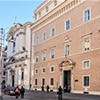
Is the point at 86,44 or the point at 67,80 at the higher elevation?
the point at 86,44

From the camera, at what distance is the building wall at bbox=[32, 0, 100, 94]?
121ft

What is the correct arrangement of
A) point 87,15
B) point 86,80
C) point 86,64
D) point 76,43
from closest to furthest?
1. point 86,80
2. point 86,64
3. point 87,15
4. point 76,43

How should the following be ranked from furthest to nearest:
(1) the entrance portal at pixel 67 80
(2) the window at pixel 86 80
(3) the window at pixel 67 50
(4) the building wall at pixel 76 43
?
(1) the entrance portal at pixel 67 80
(3) the window at pixel 67 50
(2) the window at pixel 86 80
(4) the building wall at pixel 76 43

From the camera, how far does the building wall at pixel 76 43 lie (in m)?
36.8

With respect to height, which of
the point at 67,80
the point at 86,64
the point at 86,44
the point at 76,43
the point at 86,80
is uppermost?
the point at 76,43

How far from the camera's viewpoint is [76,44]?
41.6m

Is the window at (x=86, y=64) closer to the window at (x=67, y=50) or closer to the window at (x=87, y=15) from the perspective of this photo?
the window at (x=67, y=50)

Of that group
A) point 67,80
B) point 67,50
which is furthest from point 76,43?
point 67,80

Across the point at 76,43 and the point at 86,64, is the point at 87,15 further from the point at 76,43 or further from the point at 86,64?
the point at 86,64

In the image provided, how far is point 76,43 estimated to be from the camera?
137 ft

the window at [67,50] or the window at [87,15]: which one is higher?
the window at [87,15]

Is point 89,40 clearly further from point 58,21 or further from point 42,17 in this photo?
point 42,17

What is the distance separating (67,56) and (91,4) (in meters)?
9.97

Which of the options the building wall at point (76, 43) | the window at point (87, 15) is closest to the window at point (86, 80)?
the building wall at point (76, 43)
